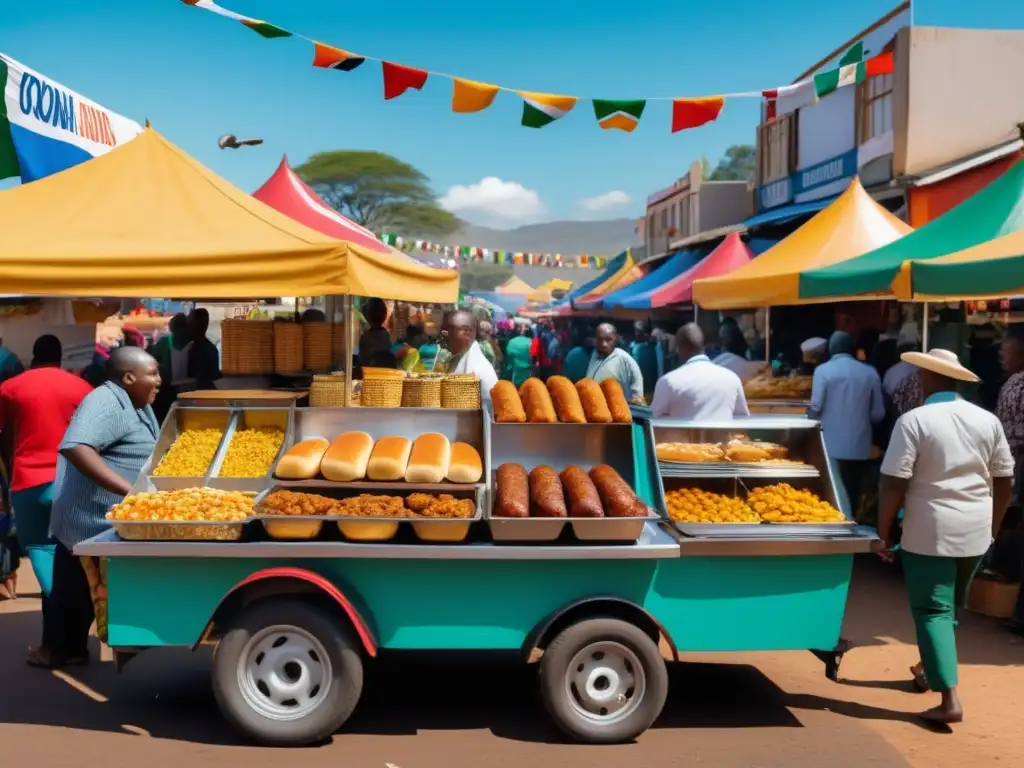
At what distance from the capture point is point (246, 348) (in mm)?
7227

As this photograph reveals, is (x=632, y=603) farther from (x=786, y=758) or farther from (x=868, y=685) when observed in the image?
(x=868, y=685)

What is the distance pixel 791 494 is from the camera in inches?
212

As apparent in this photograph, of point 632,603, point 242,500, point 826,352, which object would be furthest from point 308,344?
point 826,352

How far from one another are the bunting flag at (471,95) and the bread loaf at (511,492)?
5132 millimetres

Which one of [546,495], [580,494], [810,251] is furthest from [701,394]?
[810,251]

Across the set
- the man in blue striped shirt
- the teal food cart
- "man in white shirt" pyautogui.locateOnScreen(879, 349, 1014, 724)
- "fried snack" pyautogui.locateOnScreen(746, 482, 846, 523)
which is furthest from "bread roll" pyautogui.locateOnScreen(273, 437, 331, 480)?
"man in white shirt" pyautogui.locateOnScreen(879, 349, 1014, 724)

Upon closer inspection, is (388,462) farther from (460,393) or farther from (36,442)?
(36,442)

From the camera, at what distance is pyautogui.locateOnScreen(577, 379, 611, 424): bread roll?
558 cm

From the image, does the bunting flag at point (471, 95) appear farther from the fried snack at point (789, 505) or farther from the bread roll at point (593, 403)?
the fried snack at point (789, 505)

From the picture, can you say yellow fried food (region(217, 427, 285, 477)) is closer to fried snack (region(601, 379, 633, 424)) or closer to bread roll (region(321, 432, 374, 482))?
bread roll (region(321, 432, 374, 482))

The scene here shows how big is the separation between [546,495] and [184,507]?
5.77ft

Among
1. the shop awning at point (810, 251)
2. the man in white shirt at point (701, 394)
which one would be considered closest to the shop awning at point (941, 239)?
the shop awning at point (810, 251)

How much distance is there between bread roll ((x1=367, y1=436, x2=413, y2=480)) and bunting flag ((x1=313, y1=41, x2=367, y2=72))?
525 centimetres

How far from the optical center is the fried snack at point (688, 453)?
559 centimetres
